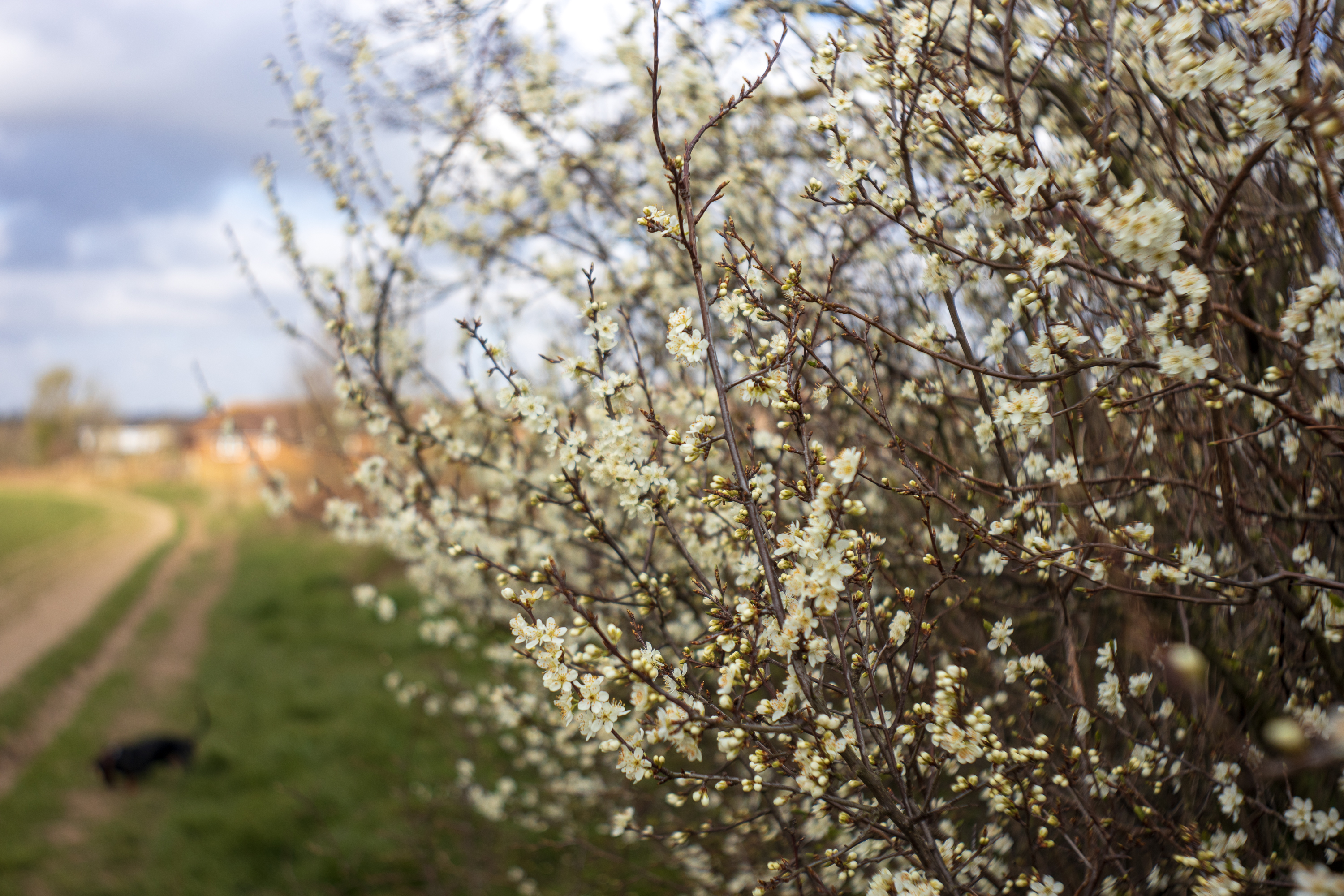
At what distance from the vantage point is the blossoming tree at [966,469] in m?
1.74

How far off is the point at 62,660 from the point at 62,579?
8.41 m

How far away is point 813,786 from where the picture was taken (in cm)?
172

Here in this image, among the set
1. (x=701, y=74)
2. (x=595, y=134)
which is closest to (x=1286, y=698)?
(x=701, y=74)

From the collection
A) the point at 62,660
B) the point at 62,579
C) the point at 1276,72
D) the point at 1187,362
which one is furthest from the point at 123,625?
the point at 1276,72

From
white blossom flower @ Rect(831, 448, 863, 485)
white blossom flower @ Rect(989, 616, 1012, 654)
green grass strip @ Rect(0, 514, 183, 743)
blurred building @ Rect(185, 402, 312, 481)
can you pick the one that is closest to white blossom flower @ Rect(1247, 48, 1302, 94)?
white blossom flower @ Rect(831, 448, 863, 485)

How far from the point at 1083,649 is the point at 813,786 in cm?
151

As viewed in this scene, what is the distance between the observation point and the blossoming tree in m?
1.74

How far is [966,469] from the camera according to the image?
9.66 ft

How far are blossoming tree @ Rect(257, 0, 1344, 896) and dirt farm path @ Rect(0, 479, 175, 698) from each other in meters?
11.2

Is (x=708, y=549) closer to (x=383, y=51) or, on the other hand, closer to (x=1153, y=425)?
(x=1153, y=425)

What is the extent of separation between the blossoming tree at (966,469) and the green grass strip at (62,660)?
7.95 m

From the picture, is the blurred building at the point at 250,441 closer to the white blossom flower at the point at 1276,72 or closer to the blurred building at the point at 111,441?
the blurred building at the point at 111,441

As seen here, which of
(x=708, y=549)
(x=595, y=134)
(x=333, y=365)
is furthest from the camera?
(x=595, y=134)

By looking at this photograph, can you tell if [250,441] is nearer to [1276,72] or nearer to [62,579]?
[1276,72]
